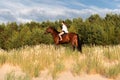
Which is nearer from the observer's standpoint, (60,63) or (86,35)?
(60,63)

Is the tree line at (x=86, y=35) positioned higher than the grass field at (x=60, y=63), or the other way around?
the grass field at (x=60, y=63)

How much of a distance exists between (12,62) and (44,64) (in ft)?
5.17

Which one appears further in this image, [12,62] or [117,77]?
[12,62]

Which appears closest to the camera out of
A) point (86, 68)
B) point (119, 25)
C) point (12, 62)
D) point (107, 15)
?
point (86, 68)

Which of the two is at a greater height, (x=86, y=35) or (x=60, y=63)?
(x=60, y=63)

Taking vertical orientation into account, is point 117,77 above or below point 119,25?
above

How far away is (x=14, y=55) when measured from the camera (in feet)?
49.8

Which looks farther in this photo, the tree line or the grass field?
the tree line

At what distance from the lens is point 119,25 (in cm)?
5638

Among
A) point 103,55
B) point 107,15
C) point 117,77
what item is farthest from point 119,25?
point 117,77

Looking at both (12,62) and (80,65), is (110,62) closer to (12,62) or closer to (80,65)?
(80,65)

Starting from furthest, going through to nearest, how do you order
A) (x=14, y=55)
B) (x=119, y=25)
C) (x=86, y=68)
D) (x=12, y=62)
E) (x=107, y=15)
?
(x=107, y=15) → (x=119, y=25) → (x=14, y=55) → (x=12, y=62) → (x=86, y=68)

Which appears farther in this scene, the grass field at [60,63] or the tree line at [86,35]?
the tree line at [86,35]

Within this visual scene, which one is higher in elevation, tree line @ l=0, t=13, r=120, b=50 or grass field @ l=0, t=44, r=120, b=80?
grass field @ l=0, t=44, r=120, b=80
